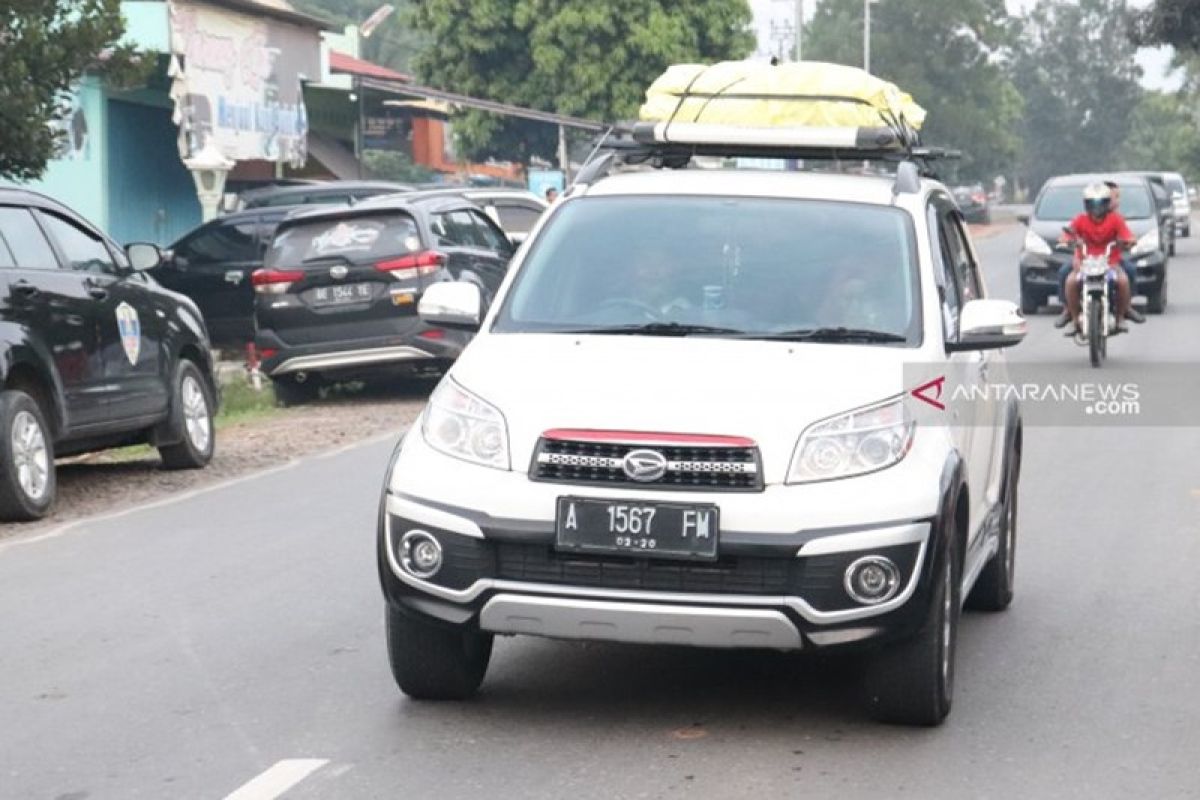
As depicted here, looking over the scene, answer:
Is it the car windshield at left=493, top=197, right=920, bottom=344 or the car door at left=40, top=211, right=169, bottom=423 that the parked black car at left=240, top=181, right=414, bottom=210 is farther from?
the car windshield at left=493, top=197, right=920, bottom=344

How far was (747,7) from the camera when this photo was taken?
198 feet

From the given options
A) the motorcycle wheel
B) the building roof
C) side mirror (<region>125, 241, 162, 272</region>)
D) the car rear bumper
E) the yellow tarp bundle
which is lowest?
the motorcycle wheel

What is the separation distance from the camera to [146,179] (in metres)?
35.1

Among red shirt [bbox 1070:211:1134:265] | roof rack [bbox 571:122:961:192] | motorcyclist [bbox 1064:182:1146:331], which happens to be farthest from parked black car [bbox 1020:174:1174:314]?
roof rack [bbox 571:122:961:192]

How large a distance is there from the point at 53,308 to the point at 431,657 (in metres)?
6.28

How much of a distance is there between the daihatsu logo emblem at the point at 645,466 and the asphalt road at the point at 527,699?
0.82 m

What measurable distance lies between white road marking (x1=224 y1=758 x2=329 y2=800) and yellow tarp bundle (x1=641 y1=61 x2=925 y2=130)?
141 inches

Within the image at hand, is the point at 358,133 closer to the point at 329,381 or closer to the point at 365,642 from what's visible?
the point at 329,381

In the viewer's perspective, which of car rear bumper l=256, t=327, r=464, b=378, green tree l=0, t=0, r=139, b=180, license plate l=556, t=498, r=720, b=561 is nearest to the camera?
license plate l=556, t=498, r=720, b=561

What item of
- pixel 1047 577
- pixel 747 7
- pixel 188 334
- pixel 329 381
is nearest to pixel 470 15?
pixel 747 7

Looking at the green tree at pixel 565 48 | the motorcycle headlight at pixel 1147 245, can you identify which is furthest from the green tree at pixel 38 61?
the green tree at pixel 565 48

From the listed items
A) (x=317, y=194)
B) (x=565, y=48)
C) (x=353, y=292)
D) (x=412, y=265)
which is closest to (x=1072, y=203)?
(x=317, y=194)

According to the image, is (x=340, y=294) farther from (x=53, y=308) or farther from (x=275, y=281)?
(x=53, y=308)

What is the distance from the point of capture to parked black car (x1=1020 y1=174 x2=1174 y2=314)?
29594 mm
